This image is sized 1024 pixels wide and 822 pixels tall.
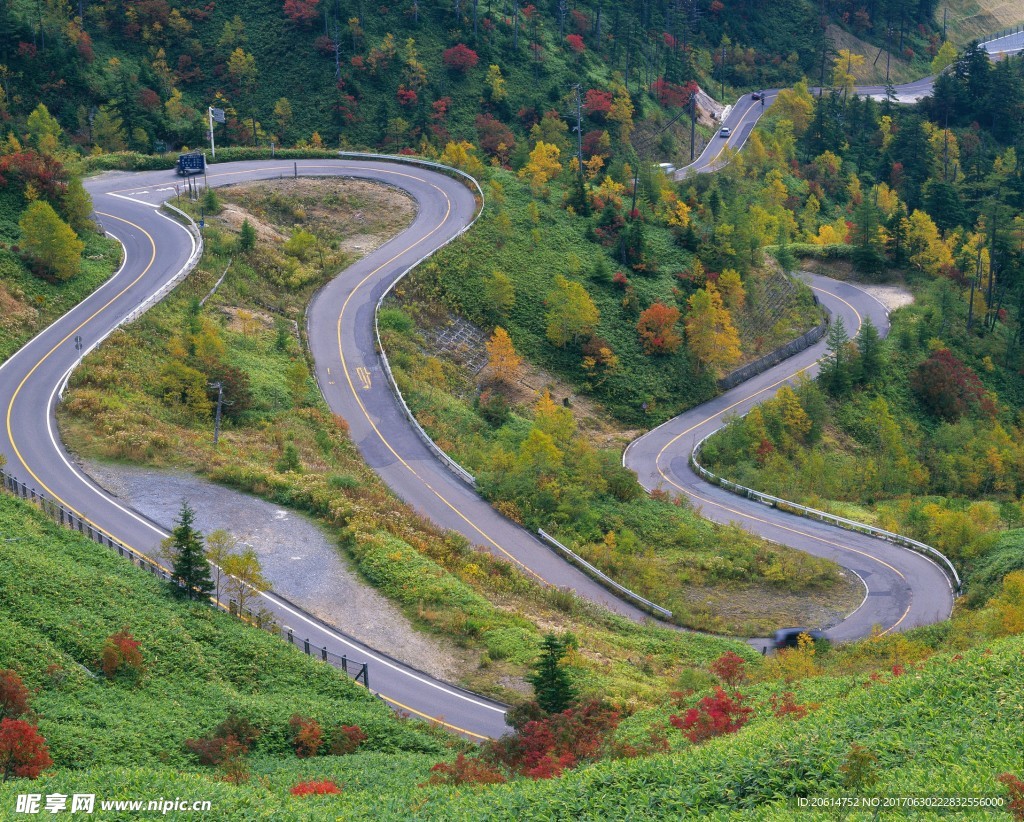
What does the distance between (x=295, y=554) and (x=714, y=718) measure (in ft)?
66.6

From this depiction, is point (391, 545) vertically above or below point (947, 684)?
below

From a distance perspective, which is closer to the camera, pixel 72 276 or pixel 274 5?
pixel 72 276

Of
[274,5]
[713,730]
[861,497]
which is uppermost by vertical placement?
[274,5]

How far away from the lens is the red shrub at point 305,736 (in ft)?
98.9

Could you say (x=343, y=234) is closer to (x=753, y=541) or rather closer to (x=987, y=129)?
(x=753, y=541)

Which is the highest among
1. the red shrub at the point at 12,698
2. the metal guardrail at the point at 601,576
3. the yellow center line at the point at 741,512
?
the red shrub at the point at 12,698

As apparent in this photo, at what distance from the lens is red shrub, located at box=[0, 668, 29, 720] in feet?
86.9

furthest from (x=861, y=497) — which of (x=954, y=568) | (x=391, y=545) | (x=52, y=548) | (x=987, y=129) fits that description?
(x=987, y=129)

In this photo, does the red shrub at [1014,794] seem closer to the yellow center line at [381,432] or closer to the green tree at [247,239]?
the yellow center line at [381,432]

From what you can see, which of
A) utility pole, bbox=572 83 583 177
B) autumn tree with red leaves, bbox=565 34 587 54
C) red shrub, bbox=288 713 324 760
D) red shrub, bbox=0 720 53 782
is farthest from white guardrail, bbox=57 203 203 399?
autumn tree with red leaves, bbox=565 34 587 54

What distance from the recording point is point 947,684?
28516mm

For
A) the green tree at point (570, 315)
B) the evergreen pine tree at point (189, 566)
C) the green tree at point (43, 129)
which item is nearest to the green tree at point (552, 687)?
the evergreen pine tree at point (189, 566)

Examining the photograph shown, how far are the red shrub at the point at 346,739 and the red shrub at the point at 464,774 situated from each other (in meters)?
3.50

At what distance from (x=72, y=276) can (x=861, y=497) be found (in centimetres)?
4978
